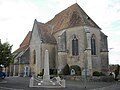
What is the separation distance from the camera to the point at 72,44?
1534 inches

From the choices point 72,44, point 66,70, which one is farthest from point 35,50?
point 66,70

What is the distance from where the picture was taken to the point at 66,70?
37.2 meters

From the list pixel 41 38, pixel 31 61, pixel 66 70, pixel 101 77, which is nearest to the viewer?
pixel 101 77

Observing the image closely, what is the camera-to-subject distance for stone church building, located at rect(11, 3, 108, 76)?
37.7 metres

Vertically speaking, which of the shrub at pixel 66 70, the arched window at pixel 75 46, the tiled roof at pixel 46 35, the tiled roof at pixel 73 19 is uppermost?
the tiled roof at pixel 73 19

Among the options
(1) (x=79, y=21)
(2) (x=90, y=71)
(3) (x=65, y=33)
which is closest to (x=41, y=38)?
(3) (x=65, y=33)

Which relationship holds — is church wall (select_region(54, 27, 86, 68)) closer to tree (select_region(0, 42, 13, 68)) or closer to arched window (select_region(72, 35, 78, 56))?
arched window (select_region(72, 35, 78, 56))

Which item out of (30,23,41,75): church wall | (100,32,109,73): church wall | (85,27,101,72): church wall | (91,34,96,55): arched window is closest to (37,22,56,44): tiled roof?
(30,23,41,75): church wall

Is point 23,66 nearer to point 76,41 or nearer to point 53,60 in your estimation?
point 53,60

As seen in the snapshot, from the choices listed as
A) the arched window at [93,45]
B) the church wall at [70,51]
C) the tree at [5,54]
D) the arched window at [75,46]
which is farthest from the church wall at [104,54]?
the tree at [5,54]

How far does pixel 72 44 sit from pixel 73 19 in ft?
15.4

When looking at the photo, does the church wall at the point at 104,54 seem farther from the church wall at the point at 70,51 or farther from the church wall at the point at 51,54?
the church wall at the point at 51,54

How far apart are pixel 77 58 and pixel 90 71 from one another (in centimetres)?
359

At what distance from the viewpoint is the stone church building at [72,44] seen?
3769 centimetres
